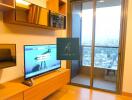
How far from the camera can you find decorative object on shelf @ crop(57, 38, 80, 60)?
2830 mm

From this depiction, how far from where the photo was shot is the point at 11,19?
2041 millimetres

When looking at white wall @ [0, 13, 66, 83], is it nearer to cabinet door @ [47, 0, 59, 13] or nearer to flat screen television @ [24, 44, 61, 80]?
flat screen television @ [24, 44, 61, 80]

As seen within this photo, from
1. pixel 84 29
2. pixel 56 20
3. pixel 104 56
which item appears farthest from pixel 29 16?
pixel 104 56

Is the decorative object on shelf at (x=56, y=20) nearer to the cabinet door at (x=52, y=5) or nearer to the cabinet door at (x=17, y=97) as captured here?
the cabinet door at (x=52, y=5)

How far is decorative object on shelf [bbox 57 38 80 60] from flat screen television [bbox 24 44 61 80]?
178 mm

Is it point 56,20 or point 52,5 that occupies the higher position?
point 52,5

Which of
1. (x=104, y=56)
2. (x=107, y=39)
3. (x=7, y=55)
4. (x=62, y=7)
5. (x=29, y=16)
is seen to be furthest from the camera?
(x=104, y=56)

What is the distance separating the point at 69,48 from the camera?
2.84 meters

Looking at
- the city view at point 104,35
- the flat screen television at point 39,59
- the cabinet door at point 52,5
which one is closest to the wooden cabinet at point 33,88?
the flat screen television at point 39,59

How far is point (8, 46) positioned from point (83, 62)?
2.53 meters

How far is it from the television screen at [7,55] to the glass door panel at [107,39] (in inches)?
85.8

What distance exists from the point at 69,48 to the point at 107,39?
123 cm

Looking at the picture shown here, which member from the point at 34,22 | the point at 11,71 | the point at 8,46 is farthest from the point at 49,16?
the point at 11,71

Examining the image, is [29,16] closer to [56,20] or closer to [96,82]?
[56,20]
